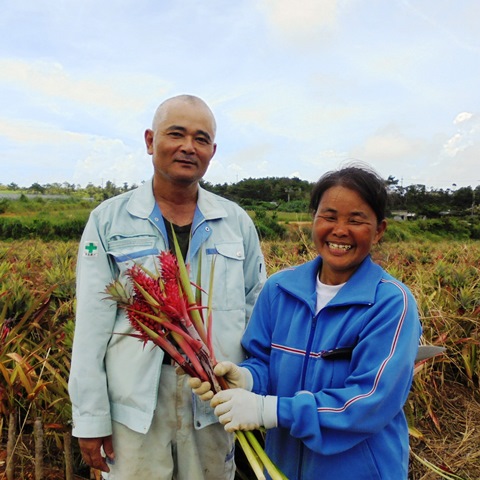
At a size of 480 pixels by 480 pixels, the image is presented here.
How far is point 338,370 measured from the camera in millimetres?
1571

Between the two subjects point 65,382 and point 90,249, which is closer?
point 90,249

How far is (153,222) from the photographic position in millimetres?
2059

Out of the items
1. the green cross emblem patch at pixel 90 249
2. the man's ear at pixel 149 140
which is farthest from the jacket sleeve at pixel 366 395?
the man's ear at pixel 149 140

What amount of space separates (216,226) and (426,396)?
2.55 meters

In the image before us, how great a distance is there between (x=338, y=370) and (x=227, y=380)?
38cm

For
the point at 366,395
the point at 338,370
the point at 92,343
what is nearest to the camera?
the point at 366,395

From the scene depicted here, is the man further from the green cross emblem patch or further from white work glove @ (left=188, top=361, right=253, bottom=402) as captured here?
white work glove @ (left=188, top=361, right=253, bottom=402)

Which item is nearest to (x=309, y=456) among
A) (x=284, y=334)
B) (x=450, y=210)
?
(x=284, y=334)

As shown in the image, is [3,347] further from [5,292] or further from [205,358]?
[205,358]

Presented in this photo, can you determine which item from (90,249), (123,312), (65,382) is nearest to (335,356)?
(123,312)

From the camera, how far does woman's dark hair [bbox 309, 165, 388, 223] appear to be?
1.63 m

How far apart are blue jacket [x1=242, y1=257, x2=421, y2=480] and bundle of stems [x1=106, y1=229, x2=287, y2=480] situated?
7.9 inches

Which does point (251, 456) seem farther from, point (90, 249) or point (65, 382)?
point (65, 382)

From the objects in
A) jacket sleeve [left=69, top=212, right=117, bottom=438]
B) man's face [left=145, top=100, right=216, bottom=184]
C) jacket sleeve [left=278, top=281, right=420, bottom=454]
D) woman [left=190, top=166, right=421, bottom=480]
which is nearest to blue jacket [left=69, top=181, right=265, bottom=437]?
jacket sleeve [left=69, top=212, right=117, bottom=438]
